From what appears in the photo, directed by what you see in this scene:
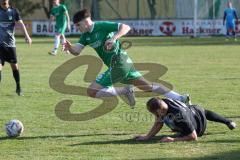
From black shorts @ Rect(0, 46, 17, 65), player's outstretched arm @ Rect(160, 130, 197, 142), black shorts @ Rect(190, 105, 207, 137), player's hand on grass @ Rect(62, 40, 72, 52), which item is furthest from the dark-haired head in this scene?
black shorts @ Rect(0, 46, 17, 65)

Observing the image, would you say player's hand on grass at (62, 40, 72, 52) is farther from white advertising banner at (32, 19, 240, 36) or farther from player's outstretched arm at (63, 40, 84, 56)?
white advertising banner at (32, 19, 240, 36)

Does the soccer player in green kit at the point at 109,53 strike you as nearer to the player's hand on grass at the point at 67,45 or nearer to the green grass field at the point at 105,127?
the player's hand on grass at the point at 67,45

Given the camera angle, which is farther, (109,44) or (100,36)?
(100,36)

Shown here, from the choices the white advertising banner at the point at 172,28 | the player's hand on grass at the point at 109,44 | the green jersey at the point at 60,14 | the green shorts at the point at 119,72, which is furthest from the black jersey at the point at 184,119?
the white advertising banner at the point at 172,28

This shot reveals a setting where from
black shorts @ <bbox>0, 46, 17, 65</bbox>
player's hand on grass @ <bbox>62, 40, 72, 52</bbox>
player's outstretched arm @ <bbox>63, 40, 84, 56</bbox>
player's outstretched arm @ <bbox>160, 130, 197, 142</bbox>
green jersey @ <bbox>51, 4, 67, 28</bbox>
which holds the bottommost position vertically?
green jersey @ <bbox>51, 4, 67, 28</bbox>

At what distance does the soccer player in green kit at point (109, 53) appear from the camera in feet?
32.4

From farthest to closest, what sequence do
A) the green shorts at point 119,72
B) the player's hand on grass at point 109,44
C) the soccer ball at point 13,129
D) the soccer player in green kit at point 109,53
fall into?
the green shorts at point 119,72 < the soccer player in green kit at point 109,53 < the player's hand on grass at point 109,44 < the soccer ball at point 13,129

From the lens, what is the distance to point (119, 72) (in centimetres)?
1052

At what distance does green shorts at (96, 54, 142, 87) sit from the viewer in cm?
1040

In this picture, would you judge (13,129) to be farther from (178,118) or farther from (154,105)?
(178,118)

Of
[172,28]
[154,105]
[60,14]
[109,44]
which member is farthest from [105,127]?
[172,28]

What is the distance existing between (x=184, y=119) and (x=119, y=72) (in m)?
2.26

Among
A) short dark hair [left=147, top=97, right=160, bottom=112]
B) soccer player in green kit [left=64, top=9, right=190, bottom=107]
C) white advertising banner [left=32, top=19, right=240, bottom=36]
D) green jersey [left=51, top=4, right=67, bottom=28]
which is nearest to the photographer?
short dark hair [left=147, top=97, right=160, bottom=112]

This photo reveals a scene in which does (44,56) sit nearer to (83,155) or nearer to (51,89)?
(51,89)
